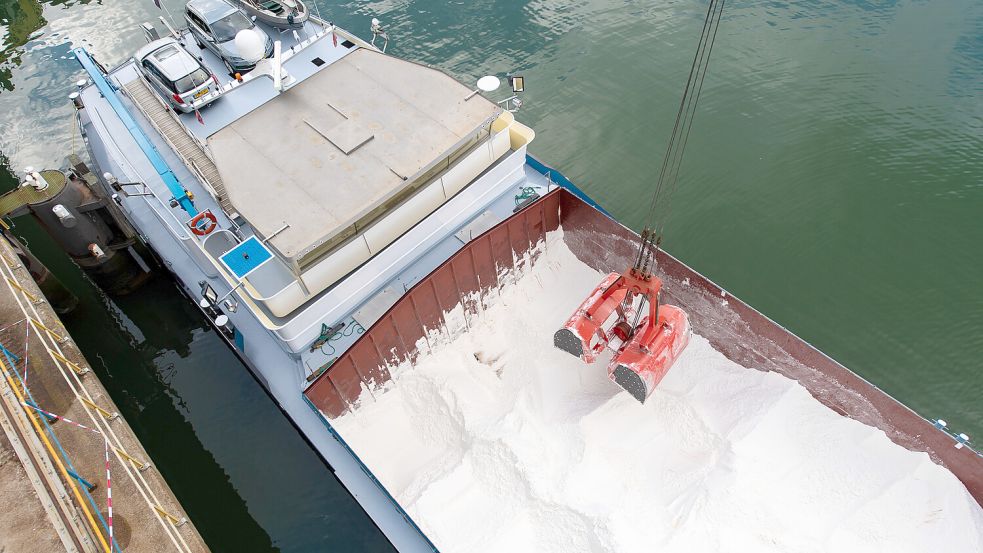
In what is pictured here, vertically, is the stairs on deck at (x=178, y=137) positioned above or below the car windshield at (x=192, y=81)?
below

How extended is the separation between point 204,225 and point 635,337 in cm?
875

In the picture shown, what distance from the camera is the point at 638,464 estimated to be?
33.6ft

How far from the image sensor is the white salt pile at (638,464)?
9.23 m

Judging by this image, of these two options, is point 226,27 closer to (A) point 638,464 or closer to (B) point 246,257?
(B) point 246,257

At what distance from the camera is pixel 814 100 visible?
57.5 ft

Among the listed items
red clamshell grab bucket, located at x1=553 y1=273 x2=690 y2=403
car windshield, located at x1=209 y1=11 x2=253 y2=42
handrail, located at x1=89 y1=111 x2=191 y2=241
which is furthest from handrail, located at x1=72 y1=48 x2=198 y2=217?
red clamshell grab bucket, located at x1=553 y1=273 x2=690 y2=403

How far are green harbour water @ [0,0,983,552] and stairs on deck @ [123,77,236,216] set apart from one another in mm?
4809

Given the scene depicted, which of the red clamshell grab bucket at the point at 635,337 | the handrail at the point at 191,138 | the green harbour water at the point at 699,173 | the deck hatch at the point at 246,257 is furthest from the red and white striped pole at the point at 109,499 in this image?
the red clamshell grab bucket at the point at 635,337

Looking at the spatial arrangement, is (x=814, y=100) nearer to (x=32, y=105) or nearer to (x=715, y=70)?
(x=715, y=70)

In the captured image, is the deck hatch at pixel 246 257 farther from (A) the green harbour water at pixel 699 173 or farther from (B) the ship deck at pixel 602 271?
(A) the green harbour water at pixel 699 173

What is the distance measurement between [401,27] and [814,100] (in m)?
14.4

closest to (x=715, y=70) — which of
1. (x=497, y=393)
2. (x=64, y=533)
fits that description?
(x=497, y=393)

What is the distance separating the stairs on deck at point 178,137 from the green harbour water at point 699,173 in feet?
15.8

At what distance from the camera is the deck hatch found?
9.99 m
